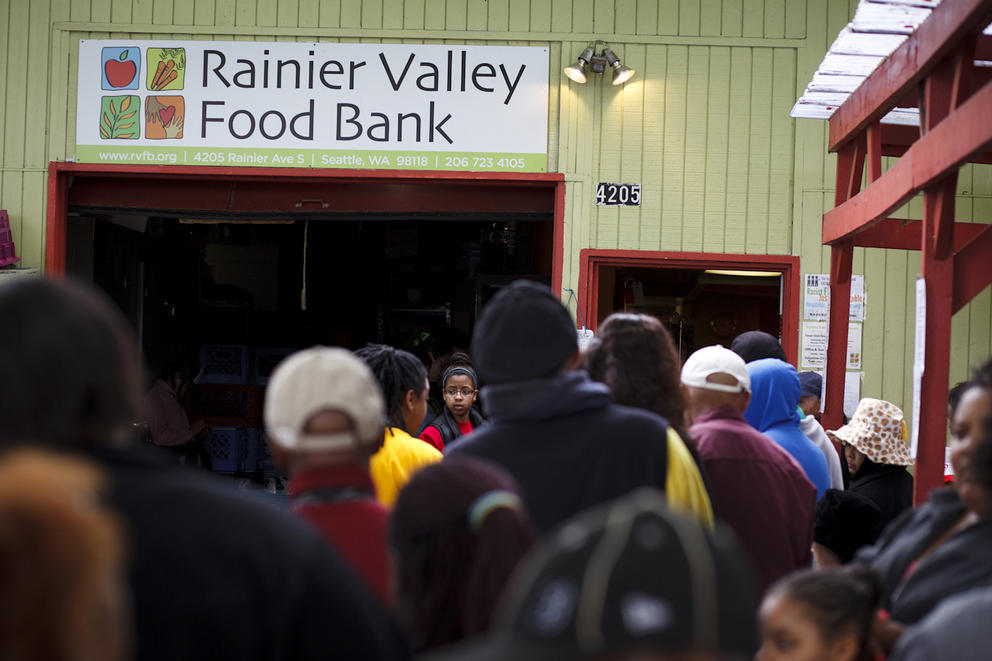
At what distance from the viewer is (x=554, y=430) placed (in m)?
2.45

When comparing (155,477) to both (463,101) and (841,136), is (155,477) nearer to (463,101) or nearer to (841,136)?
(841,136)

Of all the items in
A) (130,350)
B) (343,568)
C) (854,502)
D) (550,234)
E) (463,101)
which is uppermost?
(463,101)

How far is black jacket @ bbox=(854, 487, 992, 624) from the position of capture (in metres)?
2.27

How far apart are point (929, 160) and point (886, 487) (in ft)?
4.55

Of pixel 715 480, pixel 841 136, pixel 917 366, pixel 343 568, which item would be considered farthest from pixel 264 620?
pixel 841 136

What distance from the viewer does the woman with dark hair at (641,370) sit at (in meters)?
3.06

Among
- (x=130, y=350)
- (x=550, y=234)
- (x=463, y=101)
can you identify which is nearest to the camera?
(x=130, y=350)

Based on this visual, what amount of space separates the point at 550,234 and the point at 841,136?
416cm

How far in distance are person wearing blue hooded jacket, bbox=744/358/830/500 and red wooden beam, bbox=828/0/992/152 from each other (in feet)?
4.50

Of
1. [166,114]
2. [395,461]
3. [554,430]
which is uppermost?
[166,114]

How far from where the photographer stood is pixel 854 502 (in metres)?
3.65

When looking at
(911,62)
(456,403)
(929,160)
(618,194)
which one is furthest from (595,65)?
(929,160)

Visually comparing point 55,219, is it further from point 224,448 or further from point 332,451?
point 332,451

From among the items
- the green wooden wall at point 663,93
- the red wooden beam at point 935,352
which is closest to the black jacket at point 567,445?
the red wooden beam at point 935,352
